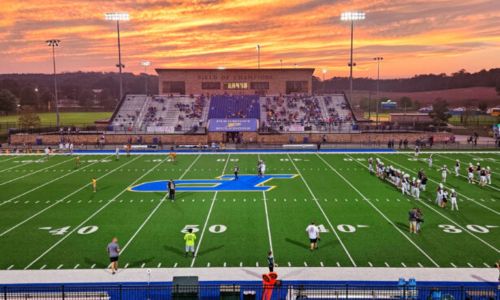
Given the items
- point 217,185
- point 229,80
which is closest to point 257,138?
point 229,80

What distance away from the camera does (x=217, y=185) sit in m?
26.6

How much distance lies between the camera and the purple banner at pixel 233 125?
51562 millimetres

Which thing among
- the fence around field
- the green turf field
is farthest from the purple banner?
the fence around field

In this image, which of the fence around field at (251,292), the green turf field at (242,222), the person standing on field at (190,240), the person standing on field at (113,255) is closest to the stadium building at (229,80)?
the green turf field at (242,222)

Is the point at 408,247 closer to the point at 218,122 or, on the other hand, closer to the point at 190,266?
the point at 190,266

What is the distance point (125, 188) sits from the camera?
84.3 ft

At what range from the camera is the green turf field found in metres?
14.6

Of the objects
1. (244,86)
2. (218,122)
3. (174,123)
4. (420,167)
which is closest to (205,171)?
(420,167)

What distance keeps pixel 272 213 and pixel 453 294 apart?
32.4 ft

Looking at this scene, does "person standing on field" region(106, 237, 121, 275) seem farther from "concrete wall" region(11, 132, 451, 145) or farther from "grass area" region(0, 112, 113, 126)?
"grass area" region(0, 112, 113, 126)

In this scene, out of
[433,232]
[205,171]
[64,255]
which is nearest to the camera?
[64,255]

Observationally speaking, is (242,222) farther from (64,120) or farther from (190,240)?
(64,120)

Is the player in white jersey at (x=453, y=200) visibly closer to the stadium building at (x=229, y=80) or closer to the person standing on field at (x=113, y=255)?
the person standing on field at (x=113, y=255)

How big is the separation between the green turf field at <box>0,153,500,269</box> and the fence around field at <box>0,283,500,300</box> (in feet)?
7.17
